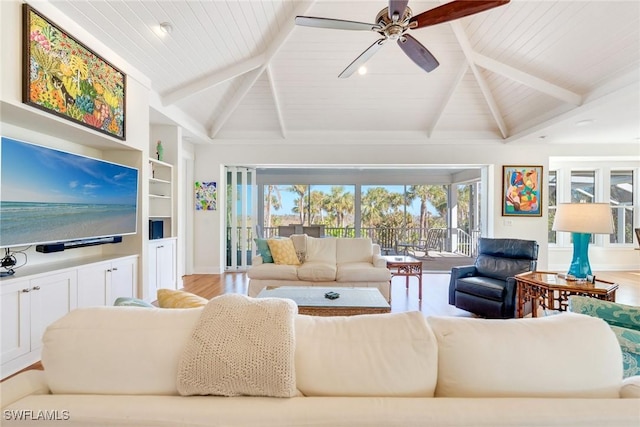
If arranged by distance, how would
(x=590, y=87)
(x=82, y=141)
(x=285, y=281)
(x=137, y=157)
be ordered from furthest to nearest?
(x=285, y=281), (x=590, y=87), (x=137, y=157), (x=82, y=141)

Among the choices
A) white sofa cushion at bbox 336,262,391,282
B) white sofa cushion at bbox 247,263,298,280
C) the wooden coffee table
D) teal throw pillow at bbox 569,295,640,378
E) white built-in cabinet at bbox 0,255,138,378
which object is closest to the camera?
teal throw pillow at bbox 569,295,640,378

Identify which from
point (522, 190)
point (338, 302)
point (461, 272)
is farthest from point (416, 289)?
point (522, 190)

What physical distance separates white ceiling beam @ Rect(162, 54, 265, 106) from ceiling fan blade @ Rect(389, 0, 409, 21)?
2.37 m

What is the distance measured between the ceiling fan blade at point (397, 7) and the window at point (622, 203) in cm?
673

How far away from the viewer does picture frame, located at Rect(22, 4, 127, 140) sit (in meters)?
2.01

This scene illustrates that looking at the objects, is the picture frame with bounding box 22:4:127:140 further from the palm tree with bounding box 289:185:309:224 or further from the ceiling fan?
the palm tree with bounding box 289:185:309:224

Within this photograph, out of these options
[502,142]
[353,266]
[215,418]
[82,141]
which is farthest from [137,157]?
[502,142]

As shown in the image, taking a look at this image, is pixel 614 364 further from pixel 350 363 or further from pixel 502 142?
pixel 502 142

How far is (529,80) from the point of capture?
3742 mm

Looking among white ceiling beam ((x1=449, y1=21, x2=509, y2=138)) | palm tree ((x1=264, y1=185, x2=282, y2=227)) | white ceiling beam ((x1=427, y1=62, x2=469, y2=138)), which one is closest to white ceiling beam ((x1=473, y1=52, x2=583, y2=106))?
white ceiling beam ((x1=449, y1=21, x2=509, y2=138))

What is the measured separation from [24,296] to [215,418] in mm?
2305

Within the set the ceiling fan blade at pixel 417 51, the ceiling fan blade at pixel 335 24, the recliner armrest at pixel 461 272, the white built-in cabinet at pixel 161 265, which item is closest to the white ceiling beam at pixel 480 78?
the ceiling fan blade at pixel 417 51

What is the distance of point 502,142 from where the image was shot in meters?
5.36

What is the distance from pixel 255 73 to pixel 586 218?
4176 mm
